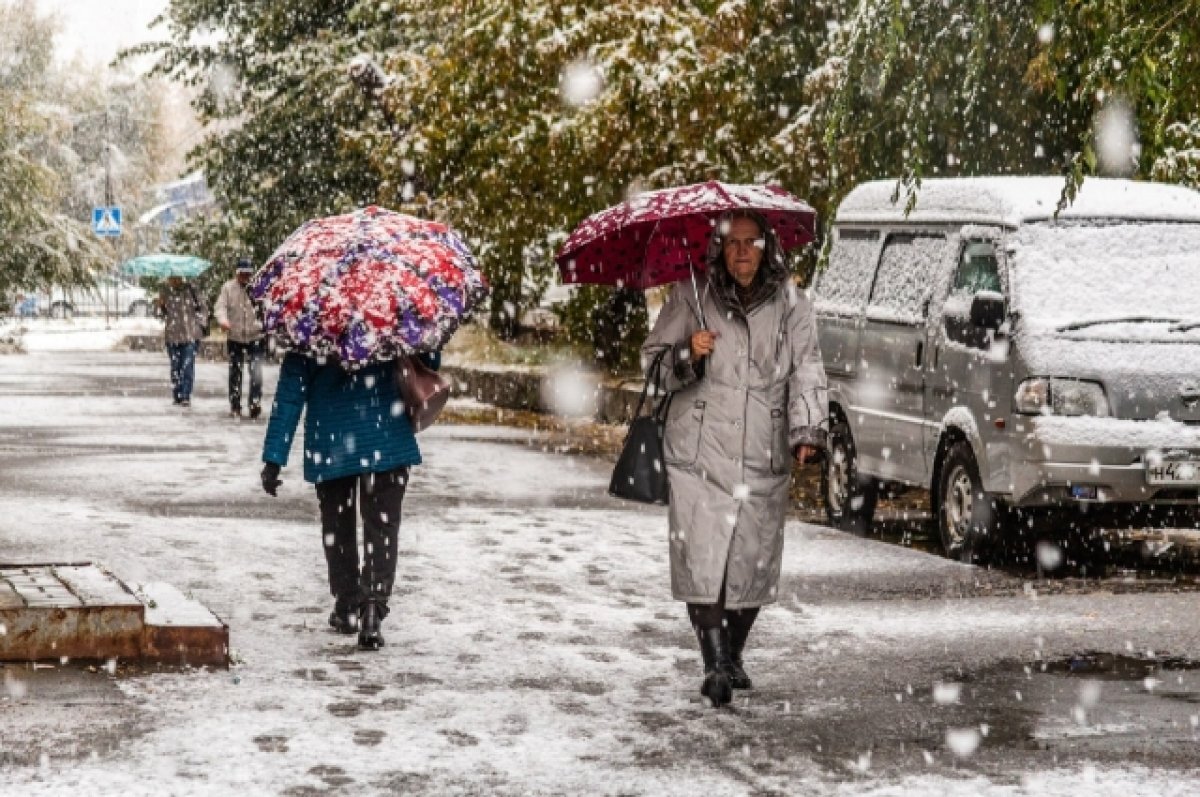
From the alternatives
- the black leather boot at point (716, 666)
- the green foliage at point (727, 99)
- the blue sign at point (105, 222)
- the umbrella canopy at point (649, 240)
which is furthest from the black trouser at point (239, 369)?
the blue sign at point (105, 222)

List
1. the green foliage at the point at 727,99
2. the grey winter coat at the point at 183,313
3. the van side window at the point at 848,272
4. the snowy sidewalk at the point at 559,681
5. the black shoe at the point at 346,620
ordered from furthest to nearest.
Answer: the grey winter coat at the point at 183,313, the van side window at the point at 848,272, the green foliage at the point at 727,99, the black shoe at the point at 346,620, the snowy sidewalk at the point at 559,681

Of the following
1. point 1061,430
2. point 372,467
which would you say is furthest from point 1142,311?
point 372,467

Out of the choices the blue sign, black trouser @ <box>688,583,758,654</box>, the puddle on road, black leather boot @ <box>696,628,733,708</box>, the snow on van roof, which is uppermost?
the blue sign

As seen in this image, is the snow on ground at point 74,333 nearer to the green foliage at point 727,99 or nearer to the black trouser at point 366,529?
the green foliage at point 727,99

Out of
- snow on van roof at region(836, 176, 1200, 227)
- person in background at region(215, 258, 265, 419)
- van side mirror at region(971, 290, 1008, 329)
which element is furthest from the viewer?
person in background at region(215, 258, 265, 419)

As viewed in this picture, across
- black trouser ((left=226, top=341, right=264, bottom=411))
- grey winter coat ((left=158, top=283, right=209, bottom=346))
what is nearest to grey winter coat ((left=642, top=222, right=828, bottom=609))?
black trouser ((left=226, top=341, right=264, bottom=411))

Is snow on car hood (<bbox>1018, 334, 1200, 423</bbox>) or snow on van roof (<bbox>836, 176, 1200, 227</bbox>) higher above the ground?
snow on van roof (<bbox>836, 176, 1200, 227</bbox>)

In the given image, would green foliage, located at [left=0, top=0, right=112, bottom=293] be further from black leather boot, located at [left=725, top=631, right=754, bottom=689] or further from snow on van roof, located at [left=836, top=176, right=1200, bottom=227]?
black leather boot, located at [left=725, top=631, right=754, bottom=689]

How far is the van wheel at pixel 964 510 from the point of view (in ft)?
40.7

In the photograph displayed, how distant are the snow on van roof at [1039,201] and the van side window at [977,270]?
0.54 ft

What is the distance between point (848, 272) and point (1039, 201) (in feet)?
7.12

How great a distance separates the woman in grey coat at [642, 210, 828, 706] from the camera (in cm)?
818

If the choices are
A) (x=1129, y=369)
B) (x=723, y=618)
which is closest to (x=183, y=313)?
(x=1129, y=369)

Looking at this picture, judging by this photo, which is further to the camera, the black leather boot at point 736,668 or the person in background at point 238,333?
the person in background at point 238,333
